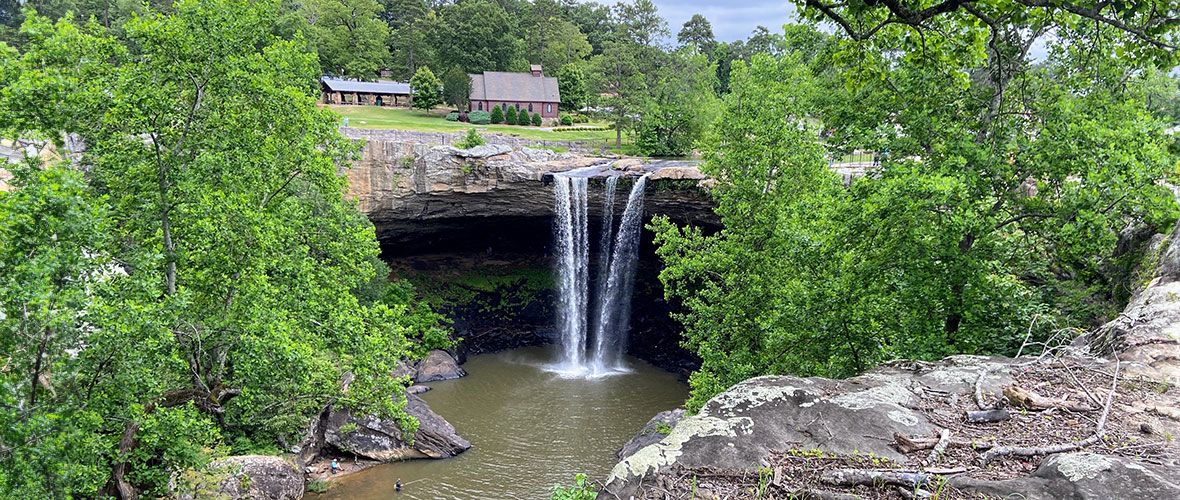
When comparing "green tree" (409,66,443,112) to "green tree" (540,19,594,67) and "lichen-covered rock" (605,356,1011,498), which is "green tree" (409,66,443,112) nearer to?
"green tree" (540,19,594,67)

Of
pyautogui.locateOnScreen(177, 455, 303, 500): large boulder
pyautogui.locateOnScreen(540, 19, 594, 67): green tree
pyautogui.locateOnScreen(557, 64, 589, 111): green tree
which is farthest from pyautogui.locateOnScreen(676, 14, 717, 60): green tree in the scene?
pyautogui.locateOnScreen(177, 455, 303, 500): large boulder

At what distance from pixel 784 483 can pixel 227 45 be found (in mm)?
12632

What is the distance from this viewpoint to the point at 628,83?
37.7 m

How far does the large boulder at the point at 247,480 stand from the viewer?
11758mm

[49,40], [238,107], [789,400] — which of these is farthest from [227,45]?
[789,400]

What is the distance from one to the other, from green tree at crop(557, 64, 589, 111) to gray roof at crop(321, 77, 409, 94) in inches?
524

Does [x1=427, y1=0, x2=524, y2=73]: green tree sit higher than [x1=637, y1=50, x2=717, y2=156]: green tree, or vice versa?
[x1=427, y1=0, x2=524, y2=73]: green tree

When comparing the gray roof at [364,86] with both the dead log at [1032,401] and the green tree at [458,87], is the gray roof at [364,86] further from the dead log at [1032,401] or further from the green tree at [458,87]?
the dead log at [1032,401]

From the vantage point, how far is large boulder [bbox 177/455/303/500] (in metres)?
11.8

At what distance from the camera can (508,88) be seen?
48375 millimetres

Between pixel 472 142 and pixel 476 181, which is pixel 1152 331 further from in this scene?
pixel 472 142

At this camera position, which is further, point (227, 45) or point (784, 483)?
point (227, 45)

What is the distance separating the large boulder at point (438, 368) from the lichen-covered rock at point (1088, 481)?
938 inches

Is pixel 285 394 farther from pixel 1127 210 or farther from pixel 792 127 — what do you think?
pixel 1127 210
